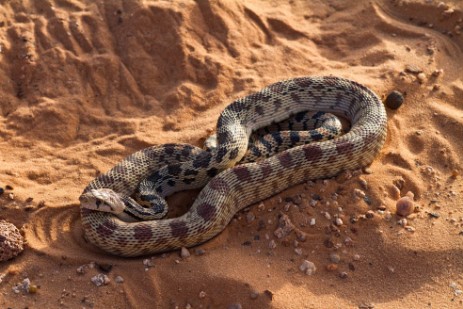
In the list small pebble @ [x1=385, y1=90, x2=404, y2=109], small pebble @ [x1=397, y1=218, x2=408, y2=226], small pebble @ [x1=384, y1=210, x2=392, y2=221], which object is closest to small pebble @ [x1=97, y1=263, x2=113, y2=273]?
small pebble @ [x1=384, y1=210, x2=392, y2=221]

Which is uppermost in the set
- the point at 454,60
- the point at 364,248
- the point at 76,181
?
the point at 454,60

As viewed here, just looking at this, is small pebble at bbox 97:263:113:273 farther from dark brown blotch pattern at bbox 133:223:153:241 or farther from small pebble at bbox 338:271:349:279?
small pebble at bbox 338:271:349:279

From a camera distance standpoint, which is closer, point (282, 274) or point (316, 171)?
point (282, 274)

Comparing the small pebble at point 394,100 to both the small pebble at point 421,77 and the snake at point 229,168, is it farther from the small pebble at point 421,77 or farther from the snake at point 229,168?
the small pebble at point 421,77

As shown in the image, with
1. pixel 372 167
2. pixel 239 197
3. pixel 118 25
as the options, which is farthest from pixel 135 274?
pixel 118 25

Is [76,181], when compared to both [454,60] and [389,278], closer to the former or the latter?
[389,278]

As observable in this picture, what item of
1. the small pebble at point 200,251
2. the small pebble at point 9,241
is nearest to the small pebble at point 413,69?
the small pebble at point 200,251

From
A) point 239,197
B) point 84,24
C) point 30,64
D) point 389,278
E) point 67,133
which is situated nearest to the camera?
point 389,278
